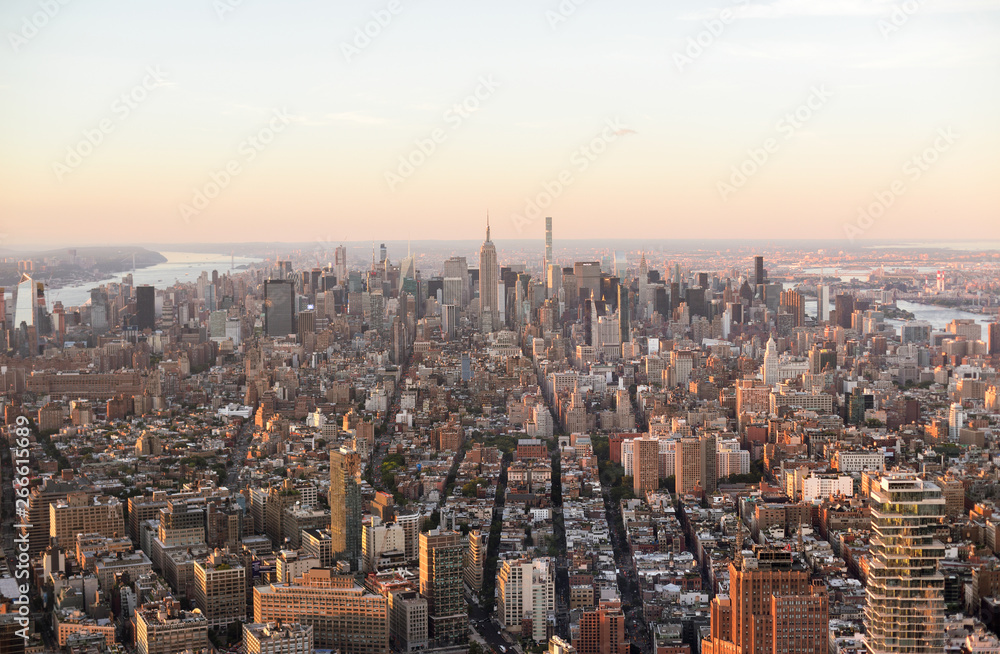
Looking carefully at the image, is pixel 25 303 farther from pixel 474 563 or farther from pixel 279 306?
pixel 279 306

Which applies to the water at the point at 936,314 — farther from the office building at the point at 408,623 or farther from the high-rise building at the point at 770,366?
the office building at the point at 408,623

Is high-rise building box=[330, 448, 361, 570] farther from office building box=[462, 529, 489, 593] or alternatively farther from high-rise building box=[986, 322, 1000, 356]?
high-rise building box=[986, 322, 1000, 356]

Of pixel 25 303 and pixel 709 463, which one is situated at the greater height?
pixel 25 303

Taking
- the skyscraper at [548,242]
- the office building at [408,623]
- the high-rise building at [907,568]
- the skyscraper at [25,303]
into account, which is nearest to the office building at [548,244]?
the skyscraper at [548,242]

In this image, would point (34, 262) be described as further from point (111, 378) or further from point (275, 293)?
point (275, 293)

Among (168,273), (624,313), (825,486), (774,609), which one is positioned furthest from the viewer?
(624,313)

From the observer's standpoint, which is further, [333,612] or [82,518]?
[82,518]

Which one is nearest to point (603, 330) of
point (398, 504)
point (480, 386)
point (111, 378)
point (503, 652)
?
point (480, 386)

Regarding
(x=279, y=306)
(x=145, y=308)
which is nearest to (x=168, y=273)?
(x=145, y=308)
